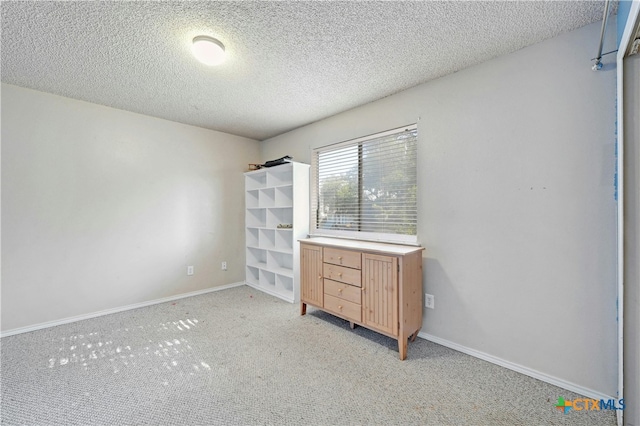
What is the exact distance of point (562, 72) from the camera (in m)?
1.78

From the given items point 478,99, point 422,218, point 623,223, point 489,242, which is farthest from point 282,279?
point 623,223

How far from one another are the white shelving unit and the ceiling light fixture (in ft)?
5.46

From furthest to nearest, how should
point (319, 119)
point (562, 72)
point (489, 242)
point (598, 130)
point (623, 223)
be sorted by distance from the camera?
point (319, 119), point (489, 242), point (562, 72), point (598, 130), point (623, 223)

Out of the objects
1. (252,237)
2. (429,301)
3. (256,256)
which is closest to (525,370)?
(429,301)

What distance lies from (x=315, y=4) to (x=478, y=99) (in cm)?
151

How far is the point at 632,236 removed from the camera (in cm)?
141

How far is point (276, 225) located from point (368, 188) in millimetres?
1631

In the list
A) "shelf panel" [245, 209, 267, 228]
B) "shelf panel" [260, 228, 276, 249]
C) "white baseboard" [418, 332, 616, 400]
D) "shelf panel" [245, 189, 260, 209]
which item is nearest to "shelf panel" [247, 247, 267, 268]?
"shelf panel" [260, 228, 276, 249]

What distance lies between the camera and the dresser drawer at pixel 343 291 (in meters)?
2.43

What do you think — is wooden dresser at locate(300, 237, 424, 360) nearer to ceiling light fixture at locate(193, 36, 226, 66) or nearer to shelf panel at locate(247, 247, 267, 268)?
shelf panel at locate(247, 247, 267, 268)

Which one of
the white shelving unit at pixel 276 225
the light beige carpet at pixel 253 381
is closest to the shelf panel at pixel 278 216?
the white shelving unit at pixel 276 225

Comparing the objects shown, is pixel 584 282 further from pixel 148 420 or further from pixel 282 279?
pixel 282 279

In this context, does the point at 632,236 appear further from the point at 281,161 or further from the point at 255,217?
the point at 255,217

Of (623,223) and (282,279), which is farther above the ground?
(623,223)
